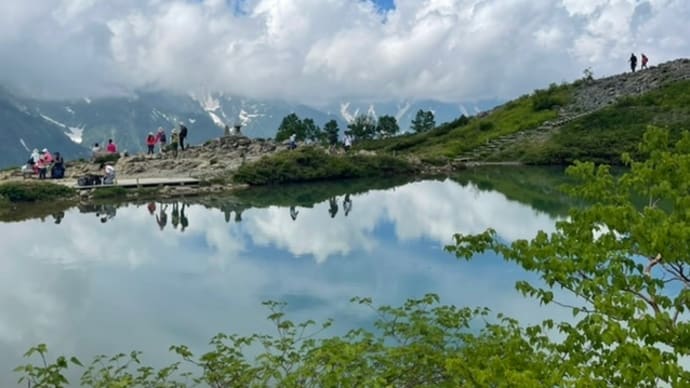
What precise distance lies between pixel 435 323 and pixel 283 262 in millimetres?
12417

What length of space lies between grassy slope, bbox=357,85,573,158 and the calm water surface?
3094cm

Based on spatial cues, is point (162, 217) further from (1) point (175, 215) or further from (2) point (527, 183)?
(2) point (527, 183)

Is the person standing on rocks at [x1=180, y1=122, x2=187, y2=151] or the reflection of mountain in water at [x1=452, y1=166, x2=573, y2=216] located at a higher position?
the person standing on rocks at [x1=180, y1=122, x2=187, y2=151]

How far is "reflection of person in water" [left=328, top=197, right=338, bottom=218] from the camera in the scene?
3257 cm

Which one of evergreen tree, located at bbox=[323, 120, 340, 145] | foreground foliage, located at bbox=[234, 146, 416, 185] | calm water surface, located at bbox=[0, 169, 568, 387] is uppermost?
evergreen tree, located at bbox=[323, 120, 340, 145]

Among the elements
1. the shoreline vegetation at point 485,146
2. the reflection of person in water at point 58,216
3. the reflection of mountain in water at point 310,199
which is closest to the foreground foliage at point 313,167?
the shoreline vegetation at point 485,146

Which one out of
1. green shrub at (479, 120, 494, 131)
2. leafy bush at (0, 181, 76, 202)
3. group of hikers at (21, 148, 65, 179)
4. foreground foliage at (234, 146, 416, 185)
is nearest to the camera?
leafy bush at (0, 181, 76, 202)

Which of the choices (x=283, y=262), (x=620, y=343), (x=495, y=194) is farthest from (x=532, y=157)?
(x=620, y=343)

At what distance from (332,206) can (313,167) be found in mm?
12292

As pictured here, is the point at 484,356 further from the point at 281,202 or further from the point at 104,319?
the point at 281,202

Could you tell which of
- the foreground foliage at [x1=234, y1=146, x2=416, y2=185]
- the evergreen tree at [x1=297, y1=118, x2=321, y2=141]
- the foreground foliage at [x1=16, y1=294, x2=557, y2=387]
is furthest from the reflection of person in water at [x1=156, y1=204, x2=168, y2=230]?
the evergreen tree at [x1=297, y1=118, x2=321, y2=141]

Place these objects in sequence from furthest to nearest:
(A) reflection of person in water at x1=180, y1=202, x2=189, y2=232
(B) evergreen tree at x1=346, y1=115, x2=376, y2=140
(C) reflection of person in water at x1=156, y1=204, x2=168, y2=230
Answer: (B) evergreen tree at x1=346, y1=115, x2=376, y2=140
(C) reflection of person in water at x1=156, y1=204, x2=168, y2=230
(A) reflection of person in water at x1=180, y1=202, x2=189, y2=232

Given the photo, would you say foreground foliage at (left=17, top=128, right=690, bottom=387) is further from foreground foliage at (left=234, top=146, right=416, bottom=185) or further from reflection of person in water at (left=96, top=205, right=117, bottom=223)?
foreground foliage at (left=234, top=146, right=416, bottom=185)

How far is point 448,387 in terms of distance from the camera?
7082mm
